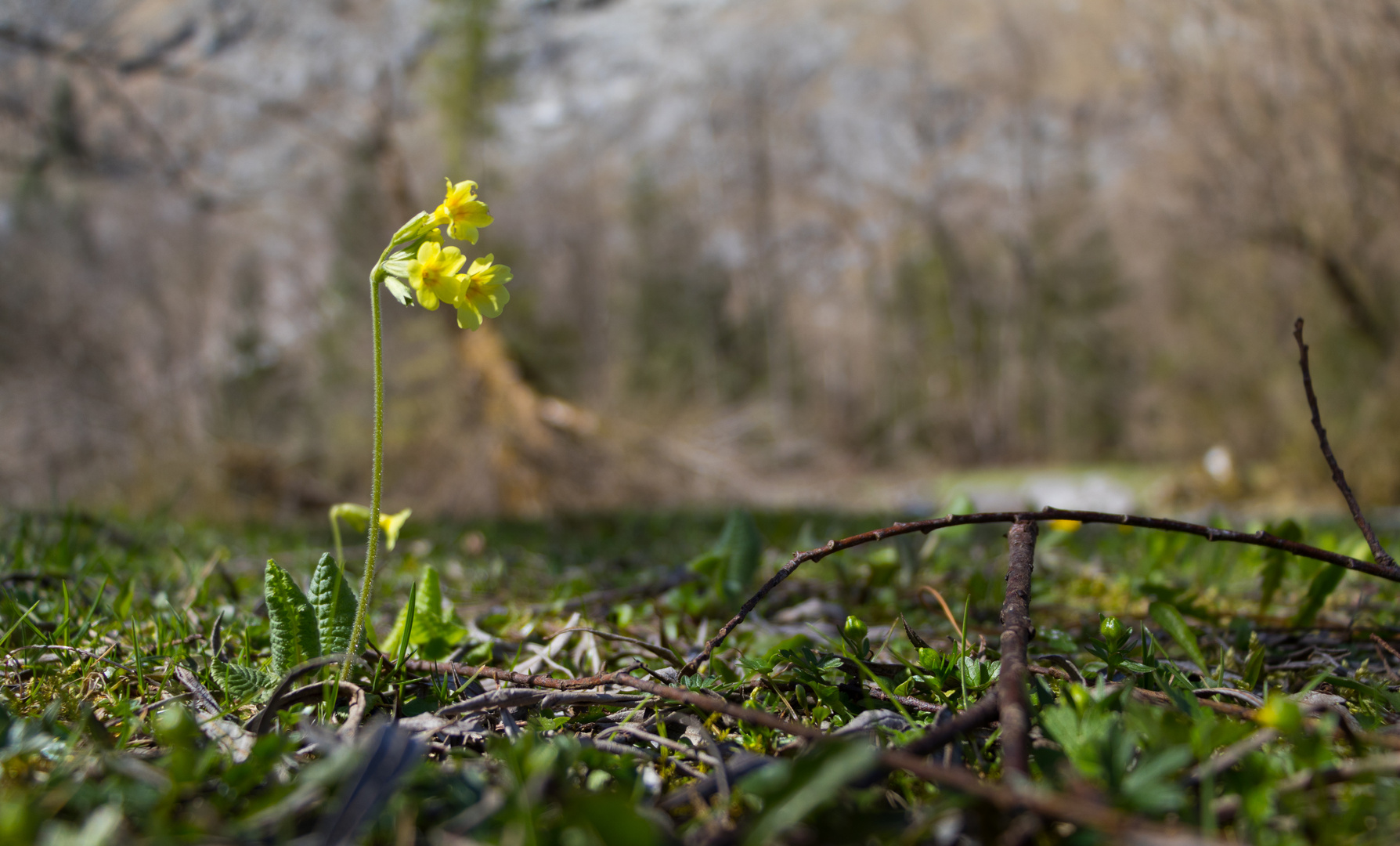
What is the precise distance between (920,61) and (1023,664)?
81.6 feet

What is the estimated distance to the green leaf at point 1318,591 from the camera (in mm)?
1464

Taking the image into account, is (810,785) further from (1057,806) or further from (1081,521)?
(1081,521)

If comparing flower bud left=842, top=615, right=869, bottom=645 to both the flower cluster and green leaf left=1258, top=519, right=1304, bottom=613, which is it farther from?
green leaf left=1258, top=519, right=1304, bottom=613

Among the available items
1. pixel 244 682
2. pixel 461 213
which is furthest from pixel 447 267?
pixel 244 682

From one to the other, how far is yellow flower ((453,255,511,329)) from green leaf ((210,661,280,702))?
0.61 m

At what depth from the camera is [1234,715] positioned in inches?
37.8

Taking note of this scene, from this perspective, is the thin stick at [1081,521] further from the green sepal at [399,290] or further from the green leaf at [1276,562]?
the green sepal at [399,290]

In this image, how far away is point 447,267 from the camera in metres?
1.12

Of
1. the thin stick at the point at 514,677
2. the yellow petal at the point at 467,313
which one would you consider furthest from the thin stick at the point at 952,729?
the yellow petal at the point at 467,313

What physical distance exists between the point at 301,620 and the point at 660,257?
2434cm

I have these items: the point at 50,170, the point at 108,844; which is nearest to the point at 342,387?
the point at 50,170

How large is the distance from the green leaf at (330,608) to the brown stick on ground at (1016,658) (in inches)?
37.5

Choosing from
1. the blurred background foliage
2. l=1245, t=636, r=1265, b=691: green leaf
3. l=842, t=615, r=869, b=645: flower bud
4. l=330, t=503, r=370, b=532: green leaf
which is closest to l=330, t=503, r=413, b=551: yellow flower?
l=330, t=503, r=370, b=532: green leaf

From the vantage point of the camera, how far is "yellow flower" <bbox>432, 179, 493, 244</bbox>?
1156mm
